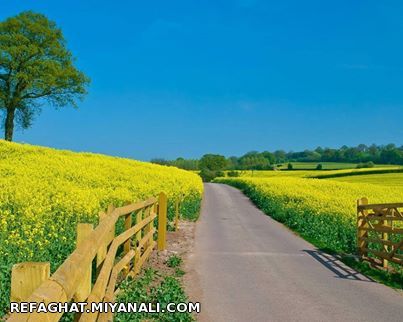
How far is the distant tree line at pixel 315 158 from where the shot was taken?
12181cm

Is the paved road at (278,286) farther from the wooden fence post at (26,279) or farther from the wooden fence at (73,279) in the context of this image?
the wooden fence post at (26,279)

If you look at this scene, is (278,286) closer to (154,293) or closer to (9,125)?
(154,293)

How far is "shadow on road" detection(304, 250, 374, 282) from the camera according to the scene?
1196 centimetres

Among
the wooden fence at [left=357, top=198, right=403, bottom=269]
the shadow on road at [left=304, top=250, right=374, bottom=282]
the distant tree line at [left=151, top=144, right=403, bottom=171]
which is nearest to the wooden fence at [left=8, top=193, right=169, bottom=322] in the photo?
the shadow on road at [left=304, top=250, right=374, bottom=282]

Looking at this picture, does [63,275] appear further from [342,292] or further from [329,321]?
[342,292]

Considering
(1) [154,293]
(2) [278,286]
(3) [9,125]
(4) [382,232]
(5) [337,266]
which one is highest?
(3) [9,125]

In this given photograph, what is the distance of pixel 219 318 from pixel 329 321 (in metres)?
1.76

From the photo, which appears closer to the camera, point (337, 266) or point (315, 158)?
point (337, 266)

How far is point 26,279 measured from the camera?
3.02 meters

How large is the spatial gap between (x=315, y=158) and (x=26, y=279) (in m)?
153

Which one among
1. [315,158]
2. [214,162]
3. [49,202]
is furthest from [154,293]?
[315,158]

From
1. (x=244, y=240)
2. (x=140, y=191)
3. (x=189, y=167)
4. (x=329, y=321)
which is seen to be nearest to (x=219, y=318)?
(x=329, y=321)

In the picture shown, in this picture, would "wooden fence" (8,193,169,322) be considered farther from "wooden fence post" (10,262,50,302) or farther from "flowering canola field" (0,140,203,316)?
"flowering canola field" (0,140,203,316)

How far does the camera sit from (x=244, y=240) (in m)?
16.9
